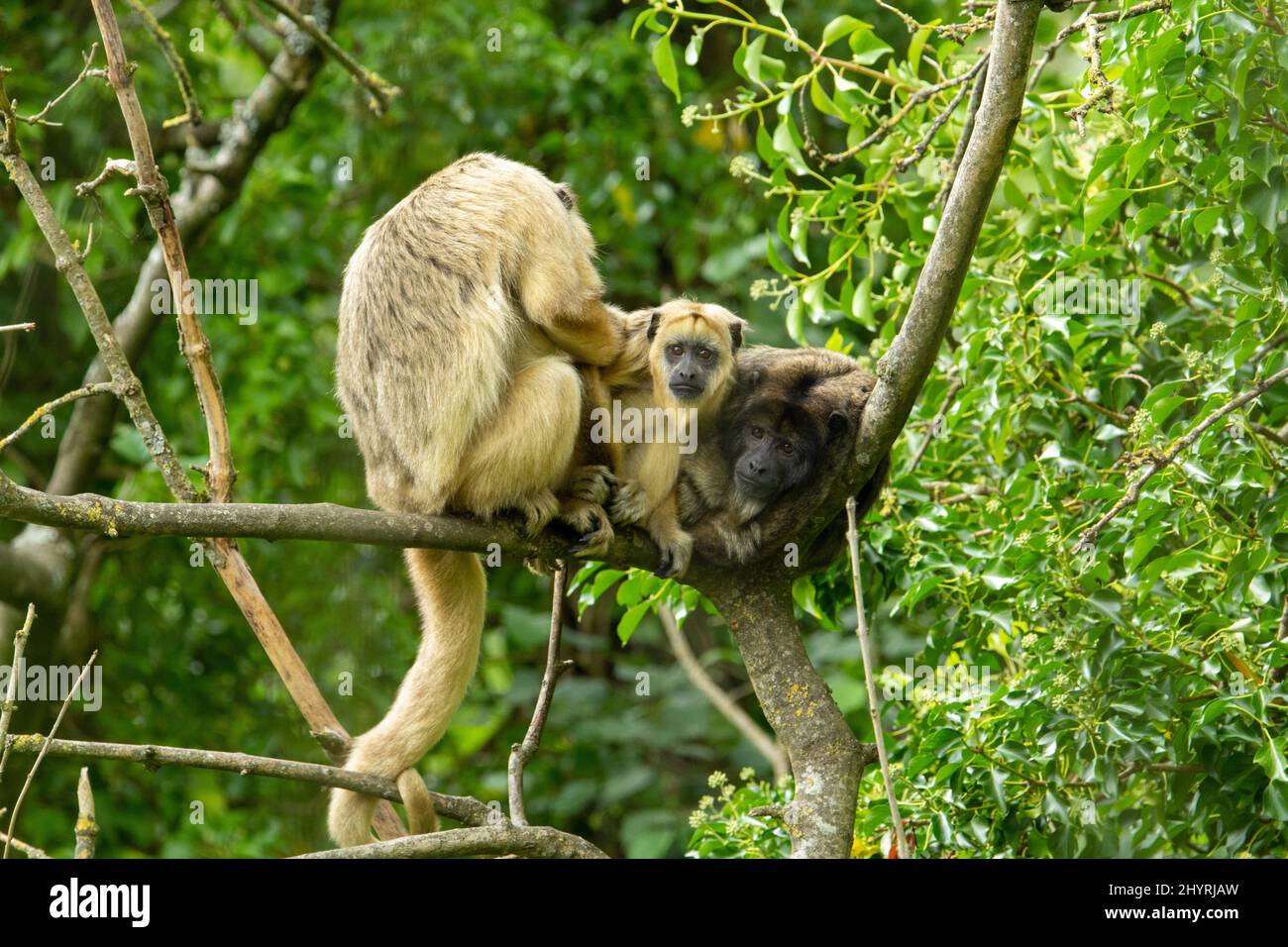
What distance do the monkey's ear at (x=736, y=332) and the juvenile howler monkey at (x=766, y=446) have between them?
9 centimetres

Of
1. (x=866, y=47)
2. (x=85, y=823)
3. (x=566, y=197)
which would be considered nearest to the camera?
(x=85, y=823)

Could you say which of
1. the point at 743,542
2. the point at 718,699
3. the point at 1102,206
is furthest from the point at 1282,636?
the point at 718,699

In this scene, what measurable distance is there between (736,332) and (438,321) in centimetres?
126

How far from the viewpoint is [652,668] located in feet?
33.3

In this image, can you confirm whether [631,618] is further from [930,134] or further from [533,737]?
[930,134]

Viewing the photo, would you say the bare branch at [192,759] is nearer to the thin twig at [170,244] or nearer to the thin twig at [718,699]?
the thin twig at [170,244]

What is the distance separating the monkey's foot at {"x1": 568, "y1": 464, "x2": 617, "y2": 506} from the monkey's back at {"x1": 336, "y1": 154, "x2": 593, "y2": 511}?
40 centimetres

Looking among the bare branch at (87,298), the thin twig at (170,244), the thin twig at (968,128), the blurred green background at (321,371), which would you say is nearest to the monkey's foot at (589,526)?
the thin twig at (170,244)

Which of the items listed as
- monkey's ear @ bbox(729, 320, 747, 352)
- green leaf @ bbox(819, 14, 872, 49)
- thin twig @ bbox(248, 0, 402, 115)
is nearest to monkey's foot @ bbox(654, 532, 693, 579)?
monkey's ear @ bbox(729, 320, 747, 352)

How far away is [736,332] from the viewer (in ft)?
16.8

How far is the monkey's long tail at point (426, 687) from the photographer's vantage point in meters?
4.37

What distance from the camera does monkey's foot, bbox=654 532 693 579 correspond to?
4527 millimetres

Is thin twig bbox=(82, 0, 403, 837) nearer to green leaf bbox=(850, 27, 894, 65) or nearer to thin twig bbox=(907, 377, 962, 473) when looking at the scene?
thin twig bbox=(907, 377, 962, 473)
